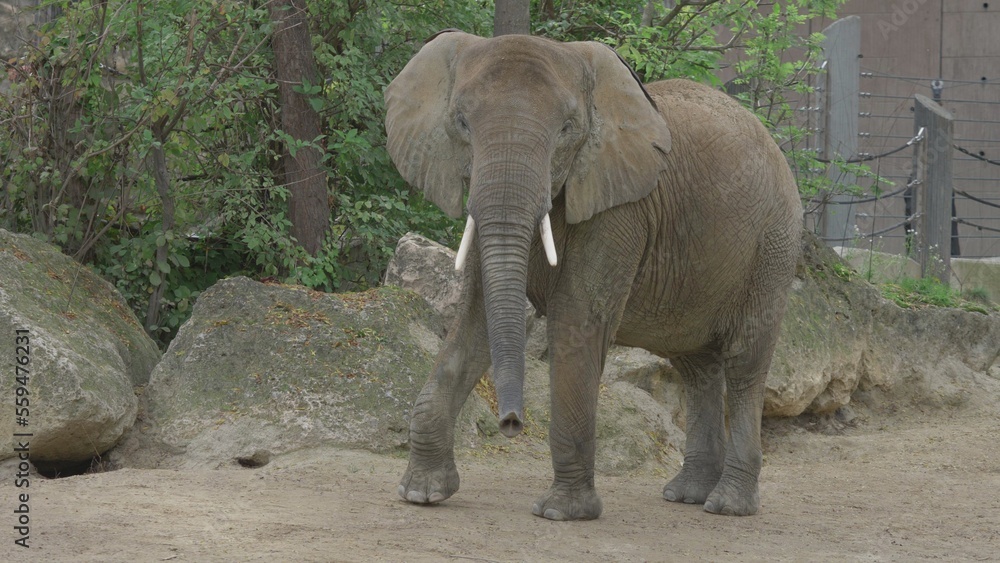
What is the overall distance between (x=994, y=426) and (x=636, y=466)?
11.3 ft

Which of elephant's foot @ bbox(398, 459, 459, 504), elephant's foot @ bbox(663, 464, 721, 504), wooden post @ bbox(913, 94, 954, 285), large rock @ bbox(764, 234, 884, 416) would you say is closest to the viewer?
elephant's foot @ bbox(398, 459, 459, 504)

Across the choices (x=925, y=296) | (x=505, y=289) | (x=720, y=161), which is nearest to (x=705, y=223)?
(x=720, y=161)

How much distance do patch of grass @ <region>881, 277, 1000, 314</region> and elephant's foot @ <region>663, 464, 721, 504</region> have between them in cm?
401

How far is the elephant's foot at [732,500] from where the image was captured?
21.0ft

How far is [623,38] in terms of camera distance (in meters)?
10.1

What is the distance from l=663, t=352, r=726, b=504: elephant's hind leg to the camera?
6.73 metres

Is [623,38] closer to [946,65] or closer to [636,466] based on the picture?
[636,466]

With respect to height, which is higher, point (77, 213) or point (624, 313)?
point (77, 213)

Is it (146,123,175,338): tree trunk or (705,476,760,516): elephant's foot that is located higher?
(146,123,175,338): tree trunk

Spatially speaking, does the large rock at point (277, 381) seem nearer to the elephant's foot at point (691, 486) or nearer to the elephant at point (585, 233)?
the elephant at point (585, 233)

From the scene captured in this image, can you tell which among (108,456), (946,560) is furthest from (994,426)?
(108,456)

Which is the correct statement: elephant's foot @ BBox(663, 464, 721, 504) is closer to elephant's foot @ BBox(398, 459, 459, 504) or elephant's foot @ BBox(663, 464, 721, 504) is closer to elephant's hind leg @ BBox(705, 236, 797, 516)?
elephant's hind leg @ BBox(705, 236, 797, 516)

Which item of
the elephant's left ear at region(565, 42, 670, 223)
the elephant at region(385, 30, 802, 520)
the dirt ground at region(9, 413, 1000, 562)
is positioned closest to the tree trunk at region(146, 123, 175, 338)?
the dirt ground at region(9, 413, 1000, 562)

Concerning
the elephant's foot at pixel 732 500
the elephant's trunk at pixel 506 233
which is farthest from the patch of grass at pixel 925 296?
the elephant's trunk at pixel 506 233
